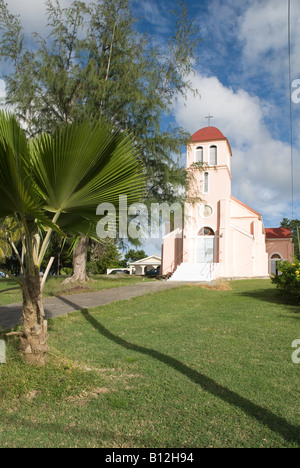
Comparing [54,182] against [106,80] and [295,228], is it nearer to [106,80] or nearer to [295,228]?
[106,80]

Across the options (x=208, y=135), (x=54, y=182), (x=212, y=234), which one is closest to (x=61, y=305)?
(x=54, y=182)

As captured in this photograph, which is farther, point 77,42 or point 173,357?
point 77,42

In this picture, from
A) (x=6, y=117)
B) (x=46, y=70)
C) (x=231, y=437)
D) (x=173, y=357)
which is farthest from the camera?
(x=46, y=70)

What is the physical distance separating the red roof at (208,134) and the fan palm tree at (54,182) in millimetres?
25911

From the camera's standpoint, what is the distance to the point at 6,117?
404 cm

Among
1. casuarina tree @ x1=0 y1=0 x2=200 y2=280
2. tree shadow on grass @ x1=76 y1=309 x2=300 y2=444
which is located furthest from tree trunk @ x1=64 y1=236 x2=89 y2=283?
tree shadow on grass @ x1=76 y1=309 x2=300 y2=444

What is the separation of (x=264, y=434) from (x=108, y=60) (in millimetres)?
16970

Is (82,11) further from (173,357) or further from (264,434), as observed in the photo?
(264,434)

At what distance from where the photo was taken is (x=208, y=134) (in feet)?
97.3

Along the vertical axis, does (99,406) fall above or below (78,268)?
below

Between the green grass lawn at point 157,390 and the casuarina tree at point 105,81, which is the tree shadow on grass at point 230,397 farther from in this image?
the casuarina tree at point 105,81

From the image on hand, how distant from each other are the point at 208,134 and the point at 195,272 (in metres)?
12.3

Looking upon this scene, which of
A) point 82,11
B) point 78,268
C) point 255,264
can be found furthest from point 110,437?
point 255,264

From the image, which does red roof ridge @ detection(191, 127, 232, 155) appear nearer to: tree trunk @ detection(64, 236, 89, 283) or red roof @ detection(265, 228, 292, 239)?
tree trunk @ detection(64, 236, 89, 283)
